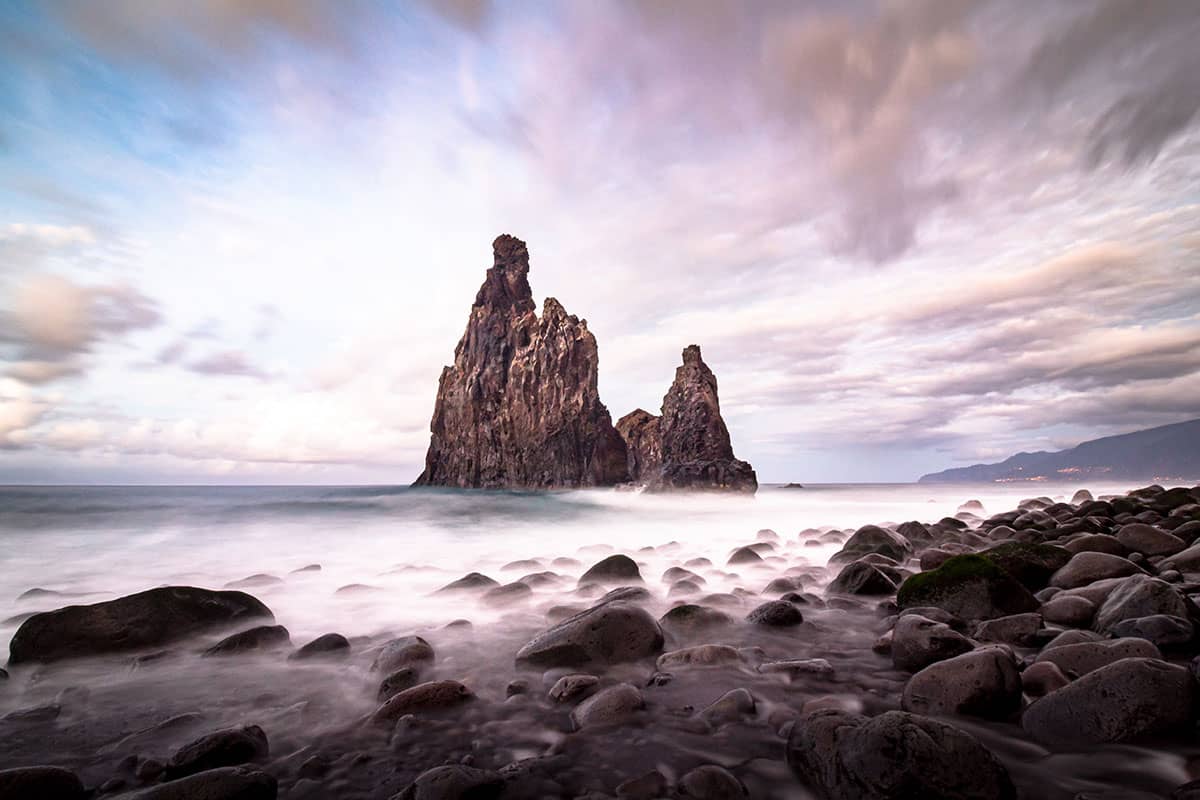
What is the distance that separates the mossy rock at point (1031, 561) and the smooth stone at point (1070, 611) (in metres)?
1.18

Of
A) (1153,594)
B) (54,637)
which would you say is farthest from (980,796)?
(54,637)

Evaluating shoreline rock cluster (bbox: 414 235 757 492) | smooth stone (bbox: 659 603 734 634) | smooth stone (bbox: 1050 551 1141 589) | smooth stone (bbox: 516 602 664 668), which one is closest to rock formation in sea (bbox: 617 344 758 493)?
shoreline rock cluster (bbox: 414 235 757 492)

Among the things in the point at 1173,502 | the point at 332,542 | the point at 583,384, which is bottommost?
the point at 332,542

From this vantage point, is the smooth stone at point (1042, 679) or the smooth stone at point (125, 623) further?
the smooth stone at point (125, 623)

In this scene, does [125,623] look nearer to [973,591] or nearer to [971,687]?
[971,687]

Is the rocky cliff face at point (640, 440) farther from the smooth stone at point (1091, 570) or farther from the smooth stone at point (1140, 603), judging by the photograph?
the smooth stone at point (1140, 603)

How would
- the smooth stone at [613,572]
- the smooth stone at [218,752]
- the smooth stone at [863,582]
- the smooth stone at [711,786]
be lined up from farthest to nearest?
the smooth stone at [613,572]
the smooth stone at [863,582]
the smooth stone at [218,752]
the smooth stone at [711,786]

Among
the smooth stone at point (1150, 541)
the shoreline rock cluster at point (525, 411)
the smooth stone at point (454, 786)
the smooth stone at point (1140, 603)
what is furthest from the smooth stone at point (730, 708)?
the shoreline rock cluster at point (525, 411)

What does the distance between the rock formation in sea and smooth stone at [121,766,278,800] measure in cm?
4401

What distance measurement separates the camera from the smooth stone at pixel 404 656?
15.6 ft

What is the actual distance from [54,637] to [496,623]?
167 inches

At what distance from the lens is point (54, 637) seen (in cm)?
519

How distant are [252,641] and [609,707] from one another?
4111mm

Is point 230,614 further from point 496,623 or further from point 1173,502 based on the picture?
point 1173,502
